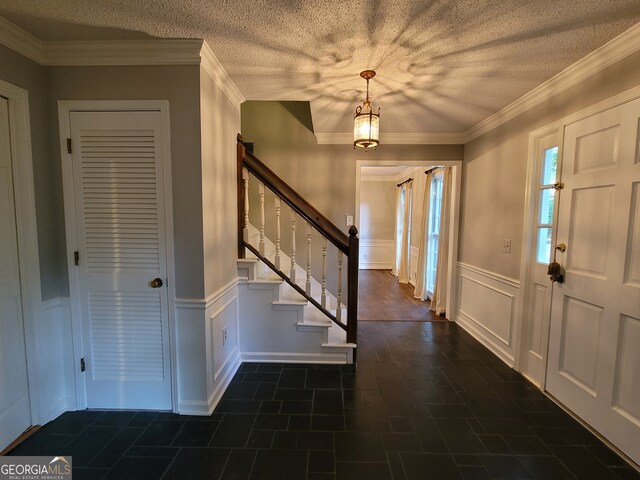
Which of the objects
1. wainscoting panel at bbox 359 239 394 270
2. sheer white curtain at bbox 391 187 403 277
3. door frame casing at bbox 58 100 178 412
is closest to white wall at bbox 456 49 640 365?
door frame casing at bbox 58 100 178 412

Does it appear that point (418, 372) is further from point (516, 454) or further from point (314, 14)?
point (314, 14)

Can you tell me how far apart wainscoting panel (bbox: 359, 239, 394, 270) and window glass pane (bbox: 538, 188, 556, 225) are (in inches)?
214

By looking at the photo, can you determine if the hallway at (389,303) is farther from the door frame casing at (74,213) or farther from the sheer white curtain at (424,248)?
the door frame casing at (74,213)

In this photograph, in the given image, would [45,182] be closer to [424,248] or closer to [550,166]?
[550,166]

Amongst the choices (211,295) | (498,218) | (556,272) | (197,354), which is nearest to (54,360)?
(197,354)

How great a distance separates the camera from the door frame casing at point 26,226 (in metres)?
1.66

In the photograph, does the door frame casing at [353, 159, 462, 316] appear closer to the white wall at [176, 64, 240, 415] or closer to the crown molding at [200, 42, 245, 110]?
the crown molding at [200, 42, 245, 110]

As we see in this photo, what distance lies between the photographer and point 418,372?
8.27 ft

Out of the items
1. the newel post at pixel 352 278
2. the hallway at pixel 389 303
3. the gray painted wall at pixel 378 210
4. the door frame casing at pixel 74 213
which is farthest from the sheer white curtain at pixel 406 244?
the door frame casing at pixel 74 213

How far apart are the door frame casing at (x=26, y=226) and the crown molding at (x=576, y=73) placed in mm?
3503

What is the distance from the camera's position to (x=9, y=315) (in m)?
1.65

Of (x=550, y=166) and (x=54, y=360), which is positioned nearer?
(x=54, y=360)

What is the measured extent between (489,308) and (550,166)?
150 cm

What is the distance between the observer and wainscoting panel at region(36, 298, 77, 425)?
182 centimetres
